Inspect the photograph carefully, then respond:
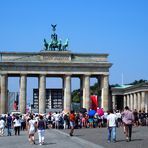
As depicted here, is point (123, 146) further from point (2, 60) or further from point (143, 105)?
point (143, 105)

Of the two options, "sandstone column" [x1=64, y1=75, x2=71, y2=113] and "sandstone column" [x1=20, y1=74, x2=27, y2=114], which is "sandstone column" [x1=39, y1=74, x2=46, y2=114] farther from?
"sandstone column" [x1=64, y1=75, x2=71, y2=113]

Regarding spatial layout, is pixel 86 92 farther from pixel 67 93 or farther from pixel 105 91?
pixel 105 91

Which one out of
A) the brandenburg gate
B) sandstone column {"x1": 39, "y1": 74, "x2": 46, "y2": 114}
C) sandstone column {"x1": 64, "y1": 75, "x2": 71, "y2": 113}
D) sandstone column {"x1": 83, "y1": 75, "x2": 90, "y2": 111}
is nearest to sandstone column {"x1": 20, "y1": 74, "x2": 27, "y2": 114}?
the brandenburg gate

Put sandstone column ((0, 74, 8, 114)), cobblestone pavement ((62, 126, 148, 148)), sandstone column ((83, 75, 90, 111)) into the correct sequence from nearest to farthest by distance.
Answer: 1. cobblestone pavement ((62, 126, 148, 148))
2. sandstone column ((0, 74, 8, 114))
3. sandstone column ((83, 75, 90, 111))

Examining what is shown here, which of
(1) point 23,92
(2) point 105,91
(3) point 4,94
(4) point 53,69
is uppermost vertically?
(4) point 53,69

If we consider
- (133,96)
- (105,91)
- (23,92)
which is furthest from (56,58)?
(133,96)

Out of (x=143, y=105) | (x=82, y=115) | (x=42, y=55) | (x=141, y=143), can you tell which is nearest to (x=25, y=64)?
(x=42, y=55)

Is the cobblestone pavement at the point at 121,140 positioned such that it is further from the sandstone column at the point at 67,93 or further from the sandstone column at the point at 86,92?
the sandstone column at the point at 86,92

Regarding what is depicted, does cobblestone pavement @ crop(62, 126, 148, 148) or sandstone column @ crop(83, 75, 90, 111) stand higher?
sandstone column @ crop(83, 75, 90, 111)

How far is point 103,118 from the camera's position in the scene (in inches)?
2186

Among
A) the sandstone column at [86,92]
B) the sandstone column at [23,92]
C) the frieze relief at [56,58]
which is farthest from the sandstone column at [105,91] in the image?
the sandstone column at [23,92]

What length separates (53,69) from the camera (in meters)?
99.2

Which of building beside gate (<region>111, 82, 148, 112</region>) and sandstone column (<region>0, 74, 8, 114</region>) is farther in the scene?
building beside gate (<region>111, 82, 148, 112</region>)

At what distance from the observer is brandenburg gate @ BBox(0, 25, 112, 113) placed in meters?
97.8
